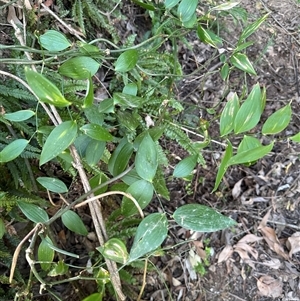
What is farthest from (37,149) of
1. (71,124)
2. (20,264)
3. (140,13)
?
(140,13)

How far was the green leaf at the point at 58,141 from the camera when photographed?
1.11 meters

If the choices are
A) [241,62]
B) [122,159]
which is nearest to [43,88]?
[122,159]

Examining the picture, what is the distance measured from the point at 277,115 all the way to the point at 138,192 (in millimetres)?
502

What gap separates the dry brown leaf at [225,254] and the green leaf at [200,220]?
1.58 m

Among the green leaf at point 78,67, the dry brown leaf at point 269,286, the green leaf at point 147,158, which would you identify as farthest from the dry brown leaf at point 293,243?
the green leaf at point 78,67

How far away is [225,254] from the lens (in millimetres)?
2807

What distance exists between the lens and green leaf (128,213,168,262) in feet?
3.97

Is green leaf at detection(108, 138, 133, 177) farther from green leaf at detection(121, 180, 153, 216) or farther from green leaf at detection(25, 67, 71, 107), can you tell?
green leaf at detection(25, 67, 71, 107)

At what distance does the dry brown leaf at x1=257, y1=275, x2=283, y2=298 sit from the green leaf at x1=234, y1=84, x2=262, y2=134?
6.10ft

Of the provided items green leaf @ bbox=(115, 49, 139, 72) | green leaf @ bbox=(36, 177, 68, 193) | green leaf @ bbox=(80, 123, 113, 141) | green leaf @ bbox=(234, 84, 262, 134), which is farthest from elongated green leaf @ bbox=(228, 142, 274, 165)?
green leaf @ bbox=(36, 177, 68, 193)

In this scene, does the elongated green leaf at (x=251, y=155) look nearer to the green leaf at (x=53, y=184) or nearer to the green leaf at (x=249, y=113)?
the green leaf at (x=249, y=113)

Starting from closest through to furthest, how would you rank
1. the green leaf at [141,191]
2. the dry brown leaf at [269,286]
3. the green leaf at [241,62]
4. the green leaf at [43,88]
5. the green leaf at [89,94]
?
the green leaf at [43,88]
the green leaf at [89,94]
the green leaf at [141,191]
the green leaf at [241,62]
the dry brown leaf at [269,286]

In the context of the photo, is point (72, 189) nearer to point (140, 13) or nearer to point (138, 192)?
point (138, 192)

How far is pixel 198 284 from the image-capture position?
2709 mm
